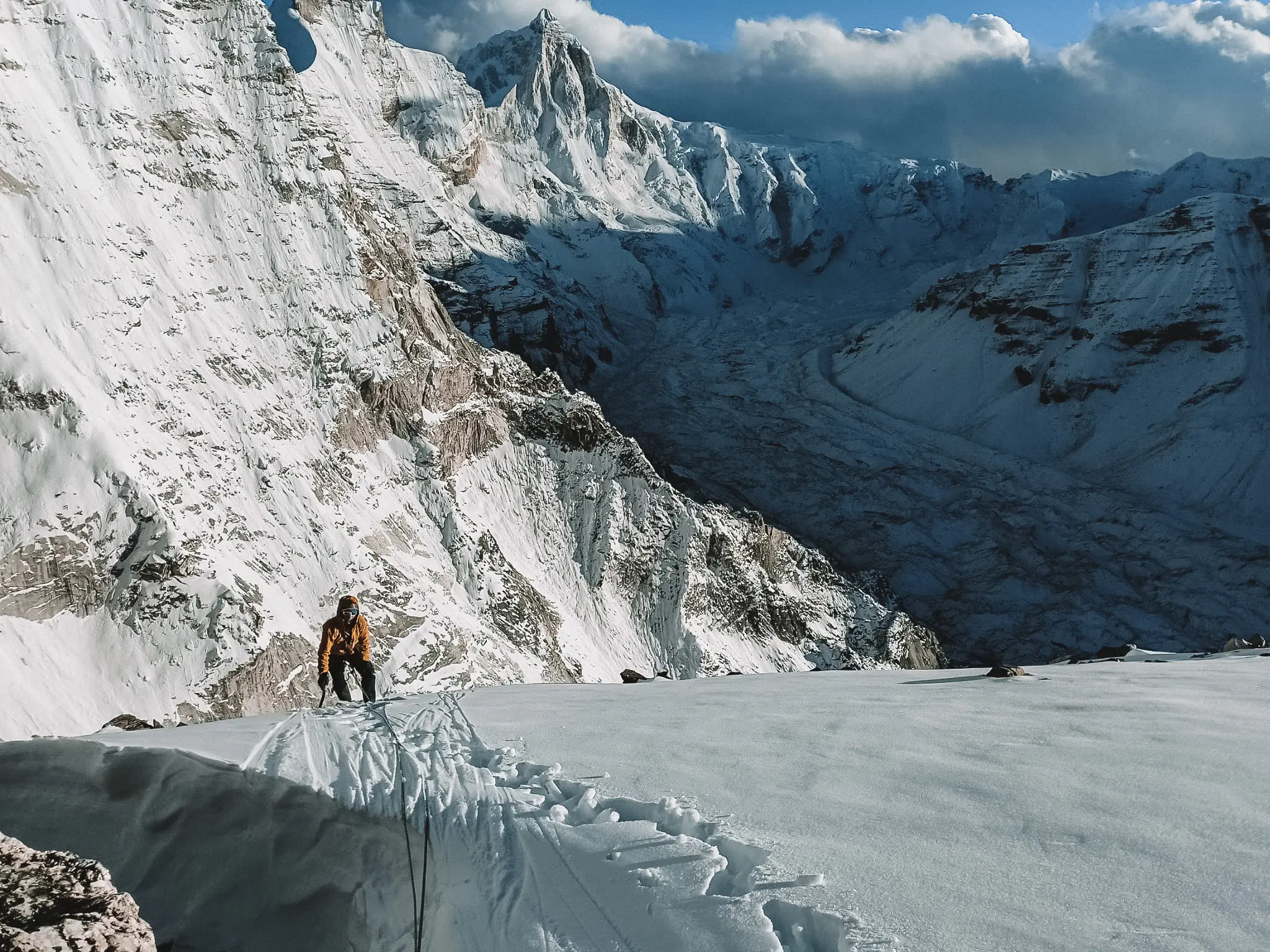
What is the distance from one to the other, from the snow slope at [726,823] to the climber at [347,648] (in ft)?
9.60

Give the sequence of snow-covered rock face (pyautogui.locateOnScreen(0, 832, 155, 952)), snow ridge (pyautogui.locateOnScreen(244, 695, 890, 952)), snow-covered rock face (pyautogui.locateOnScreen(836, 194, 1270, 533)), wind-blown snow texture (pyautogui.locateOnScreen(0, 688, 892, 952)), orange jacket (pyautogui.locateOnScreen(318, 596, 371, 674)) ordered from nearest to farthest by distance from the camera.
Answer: snow-covered rock face (pyautogui.locateOnScreen(0, 832, 155, 952)) → snow ridge (pyautogui.locateOnScreen(244, 695, 890, 952)) → wind-blown snow texture (pyautogui.locateOnScreen(0, 688, 892, 952)) → orange jacket (pyautogui.locateOnScreen(318, 596, 371, 674)) → snow-covered rock face (pyautogui.locateOnScreen(836, 194, 1270, 533))

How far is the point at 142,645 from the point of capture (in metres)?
23.8

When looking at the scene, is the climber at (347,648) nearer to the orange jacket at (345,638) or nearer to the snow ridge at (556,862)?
the orange jacket at (345,638)

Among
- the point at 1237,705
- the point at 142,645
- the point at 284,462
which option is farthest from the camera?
the point at 284,462

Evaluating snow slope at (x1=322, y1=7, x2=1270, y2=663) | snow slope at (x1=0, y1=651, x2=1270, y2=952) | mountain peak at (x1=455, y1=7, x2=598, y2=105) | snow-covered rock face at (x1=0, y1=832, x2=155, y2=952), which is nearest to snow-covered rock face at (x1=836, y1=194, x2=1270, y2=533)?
snow slope at (x1=322, y1=7, x2=1270, y2=663)

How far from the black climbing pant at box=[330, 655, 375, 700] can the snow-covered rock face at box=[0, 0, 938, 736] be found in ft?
40.2

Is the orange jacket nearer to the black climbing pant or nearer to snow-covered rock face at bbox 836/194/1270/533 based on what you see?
the black climbing pant

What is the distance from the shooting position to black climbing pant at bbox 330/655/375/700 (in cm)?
1270

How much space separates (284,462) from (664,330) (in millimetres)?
77131

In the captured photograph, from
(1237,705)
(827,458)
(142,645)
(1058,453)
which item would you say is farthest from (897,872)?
(1058,453)

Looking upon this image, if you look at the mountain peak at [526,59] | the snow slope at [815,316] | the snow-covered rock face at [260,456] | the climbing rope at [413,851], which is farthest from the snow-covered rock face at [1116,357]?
the mountain peak at [526,59]

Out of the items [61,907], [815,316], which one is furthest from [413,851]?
[815,316]

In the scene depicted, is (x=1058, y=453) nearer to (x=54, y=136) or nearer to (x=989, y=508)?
(x=989, y=508)

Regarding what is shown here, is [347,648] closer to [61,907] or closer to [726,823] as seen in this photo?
[726,823]
